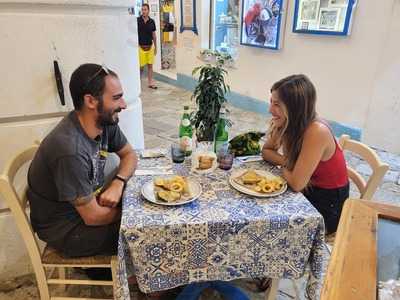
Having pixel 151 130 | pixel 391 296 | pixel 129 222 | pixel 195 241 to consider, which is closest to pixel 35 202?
pixel 129 222

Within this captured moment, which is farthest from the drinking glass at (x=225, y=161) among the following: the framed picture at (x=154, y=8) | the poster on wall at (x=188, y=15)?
the framed picture at (x=154, y=8)

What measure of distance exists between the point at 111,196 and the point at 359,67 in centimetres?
334

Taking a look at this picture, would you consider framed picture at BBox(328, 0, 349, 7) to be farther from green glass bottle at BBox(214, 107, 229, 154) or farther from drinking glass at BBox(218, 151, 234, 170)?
drinking glass at BBox(218, 151, 234, 170)

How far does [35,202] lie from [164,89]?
5349 millimetres

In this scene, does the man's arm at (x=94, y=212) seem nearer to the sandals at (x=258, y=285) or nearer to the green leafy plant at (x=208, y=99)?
the green leafy plant at (x=208, y=99)

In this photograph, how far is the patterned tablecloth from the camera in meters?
1.17

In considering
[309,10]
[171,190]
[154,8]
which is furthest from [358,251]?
[154,8]

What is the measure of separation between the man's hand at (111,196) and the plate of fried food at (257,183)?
0.51 meters

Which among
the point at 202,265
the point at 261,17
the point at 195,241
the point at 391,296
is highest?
the point at 261,17

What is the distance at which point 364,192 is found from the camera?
1.62 m

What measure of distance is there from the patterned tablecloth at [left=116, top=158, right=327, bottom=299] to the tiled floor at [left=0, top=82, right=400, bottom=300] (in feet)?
1.81

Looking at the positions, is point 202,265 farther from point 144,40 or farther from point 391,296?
point 144,40

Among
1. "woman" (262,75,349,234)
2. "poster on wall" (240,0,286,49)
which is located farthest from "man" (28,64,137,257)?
"poster on wall" (240,0,286,49)

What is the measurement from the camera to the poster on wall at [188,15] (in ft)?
18.5
